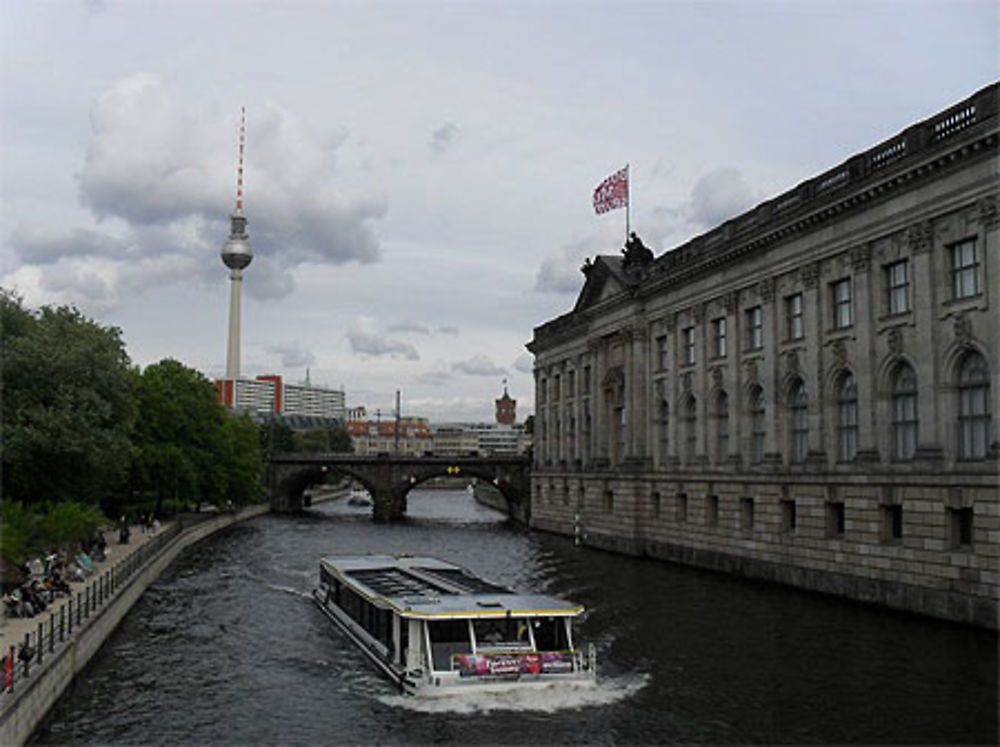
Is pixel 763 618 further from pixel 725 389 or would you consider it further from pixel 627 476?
pixel 627 476

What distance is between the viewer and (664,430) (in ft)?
235

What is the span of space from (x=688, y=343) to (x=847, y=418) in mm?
19168

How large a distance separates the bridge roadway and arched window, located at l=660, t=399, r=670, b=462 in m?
47.0

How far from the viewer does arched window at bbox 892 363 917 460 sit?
44656 mm

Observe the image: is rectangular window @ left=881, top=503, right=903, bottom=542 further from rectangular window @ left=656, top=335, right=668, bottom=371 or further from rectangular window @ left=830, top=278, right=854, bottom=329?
rectangular window @ left=656, top=335, right=668, bottom=371

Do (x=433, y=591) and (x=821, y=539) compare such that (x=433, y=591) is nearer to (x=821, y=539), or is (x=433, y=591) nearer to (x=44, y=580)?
(x=44, y=580)

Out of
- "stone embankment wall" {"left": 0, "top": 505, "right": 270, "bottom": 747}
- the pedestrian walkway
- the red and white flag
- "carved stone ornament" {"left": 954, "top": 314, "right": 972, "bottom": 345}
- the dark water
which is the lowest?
the dark water

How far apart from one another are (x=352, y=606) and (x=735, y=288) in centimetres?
3131

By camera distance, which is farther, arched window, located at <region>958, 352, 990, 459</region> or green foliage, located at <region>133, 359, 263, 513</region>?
green foliage, located at <region>133, 359, 263, 513</region>

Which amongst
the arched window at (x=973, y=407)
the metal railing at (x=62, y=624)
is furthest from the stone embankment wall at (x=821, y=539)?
the metal railing at (x=62, y=624)

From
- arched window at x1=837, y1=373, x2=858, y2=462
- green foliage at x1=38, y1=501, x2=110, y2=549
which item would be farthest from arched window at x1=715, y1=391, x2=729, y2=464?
green foliage at x1=38, y1=501, x2=110, y2=549

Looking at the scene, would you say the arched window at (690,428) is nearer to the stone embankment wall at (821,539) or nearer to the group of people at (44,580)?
the stone embankment wall at (821,539)

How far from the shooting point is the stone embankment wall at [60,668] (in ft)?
76.7

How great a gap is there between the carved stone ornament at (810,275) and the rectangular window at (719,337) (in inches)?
382
